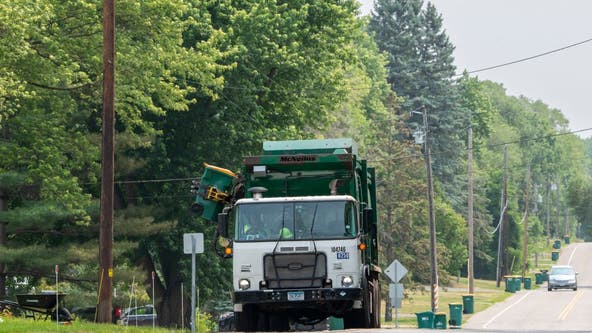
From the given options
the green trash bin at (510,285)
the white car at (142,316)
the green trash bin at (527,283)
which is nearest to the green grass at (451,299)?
the green trash bin at (510,285)

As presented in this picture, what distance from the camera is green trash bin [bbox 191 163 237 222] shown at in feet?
84.5

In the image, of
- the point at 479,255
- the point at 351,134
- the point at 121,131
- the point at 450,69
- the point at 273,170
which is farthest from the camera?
the point at 450,69

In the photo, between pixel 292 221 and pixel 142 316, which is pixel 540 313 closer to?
pixel 142 316

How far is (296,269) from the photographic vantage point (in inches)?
882

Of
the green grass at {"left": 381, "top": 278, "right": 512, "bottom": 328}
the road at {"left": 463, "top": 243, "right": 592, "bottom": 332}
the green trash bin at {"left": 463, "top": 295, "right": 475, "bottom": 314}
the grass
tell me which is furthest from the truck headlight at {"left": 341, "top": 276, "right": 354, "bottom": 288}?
the green trash bin at {"left": 463, "top": 295, "right": 475, "bottom": 314}

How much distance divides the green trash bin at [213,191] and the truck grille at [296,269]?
366 centimetres

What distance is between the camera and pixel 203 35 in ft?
139

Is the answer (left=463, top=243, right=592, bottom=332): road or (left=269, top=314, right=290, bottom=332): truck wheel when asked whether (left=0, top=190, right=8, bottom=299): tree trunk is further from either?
(left=269, top=314, right=290, bottom=332): truck wheel

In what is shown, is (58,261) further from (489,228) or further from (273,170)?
(489,228)

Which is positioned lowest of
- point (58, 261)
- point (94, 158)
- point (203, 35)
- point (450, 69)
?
point (58, 261)

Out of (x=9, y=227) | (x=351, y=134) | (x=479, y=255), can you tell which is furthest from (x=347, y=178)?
(x=479, y=255)

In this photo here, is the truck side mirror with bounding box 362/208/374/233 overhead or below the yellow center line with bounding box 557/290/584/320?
overhead

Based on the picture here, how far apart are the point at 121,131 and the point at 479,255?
71653mm

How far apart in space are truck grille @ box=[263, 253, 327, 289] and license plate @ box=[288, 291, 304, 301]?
12cm
